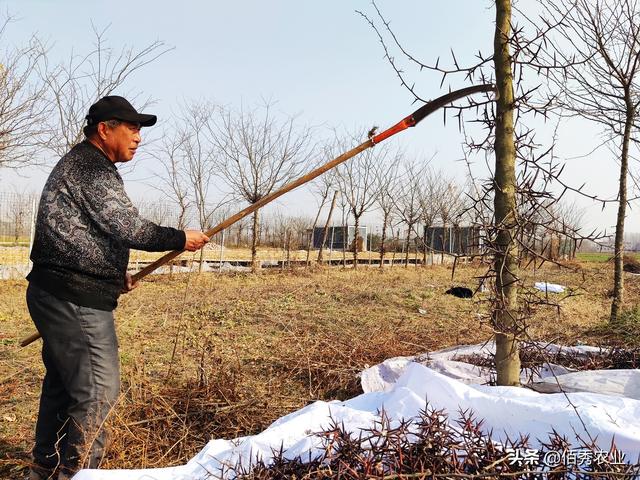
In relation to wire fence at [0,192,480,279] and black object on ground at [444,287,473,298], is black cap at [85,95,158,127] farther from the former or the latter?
black object on ground at [444,287,473,298]

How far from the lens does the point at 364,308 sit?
7.92 meters

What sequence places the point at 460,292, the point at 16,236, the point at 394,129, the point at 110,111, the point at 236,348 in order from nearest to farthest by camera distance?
the point at 110,111 < the point at 394,129 < the point at 236,348 < the point at 460,292 < the point at 16,236

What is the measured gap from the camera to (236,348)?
4.79 meters

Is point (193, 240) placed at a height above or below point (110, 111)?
below

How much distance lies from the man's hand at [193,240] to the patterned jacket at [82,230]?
156 mm

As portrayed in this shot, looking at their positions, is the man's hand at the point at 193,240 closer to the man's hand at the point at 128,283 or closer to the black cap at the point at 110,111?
the man's hand at the point at 128,283

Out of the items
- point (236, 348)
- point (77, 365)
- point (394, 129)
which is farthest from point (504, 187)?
point (236, 348)

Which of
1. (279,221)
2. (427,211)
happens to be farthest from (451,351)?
(279,221)

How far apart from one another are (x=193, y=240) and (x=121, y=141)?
21.3 inches

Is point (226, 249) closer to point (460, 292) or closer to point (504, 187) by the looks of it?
point (460, 292)

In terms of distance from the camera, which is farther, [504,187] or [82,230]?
[504,187]

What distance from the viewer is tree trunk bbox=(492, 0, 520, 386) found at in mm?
2441

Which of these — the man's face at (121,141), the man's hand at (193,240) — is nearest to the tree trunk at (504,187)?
the man's hand at (193,240)

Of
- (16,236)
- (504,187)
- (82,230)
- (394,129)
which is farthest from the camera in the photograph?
(16,236)
